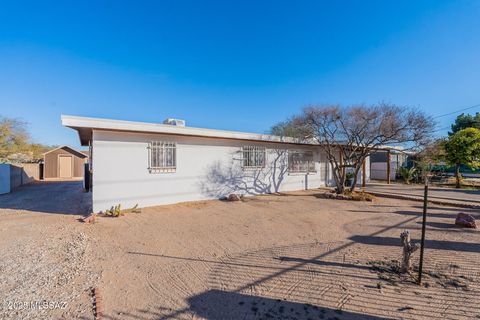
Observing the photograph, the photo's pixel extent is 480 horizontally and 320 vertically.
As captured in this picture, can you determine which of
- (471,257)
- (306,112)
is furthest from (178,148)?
(471,257)

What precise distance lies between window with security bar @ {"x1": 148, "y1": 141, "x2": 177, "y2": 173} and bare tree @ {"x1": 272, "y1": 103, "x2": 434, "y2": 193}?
5710 millimetres

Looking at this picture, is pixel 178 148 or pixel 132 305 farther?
pixel 178 148

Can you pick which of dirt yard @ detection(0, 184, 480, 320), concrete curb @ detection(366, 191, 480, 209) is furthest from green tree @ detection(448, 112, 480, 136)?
dirt yard @ detection(0, 184, 480, 320)

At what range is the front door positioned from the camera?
1975cm

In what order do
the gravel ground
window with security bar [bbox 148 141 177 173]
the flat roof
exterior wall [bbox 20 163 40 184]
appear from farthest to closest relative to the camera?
exterior wall [bbox 20 163 40 184] < window with security bar [bbox 148 141 177 173] < the flat roof < the gravel ground

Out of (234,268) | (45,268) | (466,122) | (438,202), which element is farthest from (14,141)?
(466,122)

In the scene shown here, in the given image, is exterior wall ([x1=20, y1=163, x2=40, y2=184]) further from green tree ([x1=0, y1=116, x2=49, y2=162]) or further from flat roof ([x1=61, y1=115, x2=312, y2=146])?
flat roof ([x1=61, y1=115, x2=312, y2=146])

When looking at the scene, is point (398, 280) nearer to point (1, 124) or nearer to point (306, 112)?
point (306, 112)

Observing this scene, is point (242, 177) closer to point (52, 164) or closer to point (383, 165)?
point (383, 165)

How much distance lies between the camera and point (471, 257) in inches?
143

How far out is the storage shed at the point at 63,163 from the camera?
19.0m

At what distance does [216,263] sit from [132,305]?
52.2 inches

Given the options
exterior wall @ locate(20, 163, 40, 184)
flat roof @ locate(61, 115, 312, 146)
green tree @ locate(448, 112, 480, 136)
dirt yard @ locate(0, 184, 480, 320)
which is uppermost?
green tree @ locate(448, 112, 480, 136)

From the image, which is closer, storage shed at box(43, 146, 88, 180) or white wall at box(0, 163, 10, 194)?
A: white wall at box(0, 163, 10, 194)
